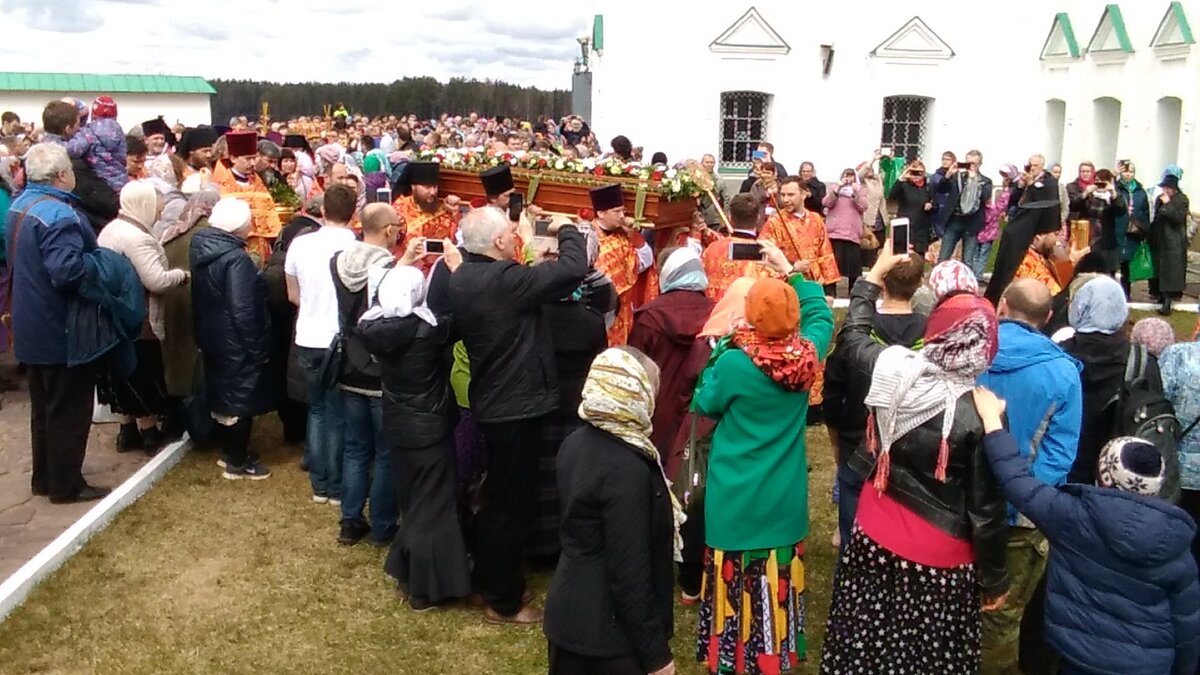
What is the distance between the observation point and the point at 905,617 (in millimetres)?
3742

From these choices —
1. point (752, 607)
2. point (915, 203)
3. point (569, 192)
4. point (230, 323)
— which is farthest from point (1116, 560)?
point (915, 203)

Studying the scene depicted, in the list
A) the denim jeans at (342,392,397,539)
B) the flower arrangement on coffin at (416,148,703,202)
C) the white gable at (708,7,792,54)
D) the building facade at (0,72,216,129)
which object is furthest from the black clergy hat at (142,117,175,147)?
the building facade at (0,72,216,129)

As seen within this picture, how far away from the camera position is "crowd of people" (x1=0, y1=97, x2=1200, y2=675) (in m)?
3.33

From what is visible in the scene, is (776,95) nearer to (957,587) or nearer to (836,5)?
(836,5)

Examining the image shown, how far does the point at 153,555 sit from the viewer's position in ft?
18.7

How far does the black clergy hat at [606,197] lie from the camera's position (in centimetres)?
647

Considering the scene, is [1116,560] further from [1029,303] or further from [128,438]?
[128,438]

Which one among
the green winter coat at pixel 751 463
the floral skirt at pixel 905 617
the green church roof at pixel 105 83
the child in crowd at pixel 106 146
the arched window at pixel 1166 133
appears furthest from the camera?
the green church roof at pixel 105 83

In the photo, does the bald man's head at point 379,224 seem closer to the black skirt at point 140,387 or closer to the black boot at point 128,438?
the black skirt at point 140,387

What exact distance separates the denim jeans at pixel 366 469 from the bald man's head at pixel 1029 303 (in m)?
3.18

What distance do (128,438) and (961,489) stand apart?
582 centimetres

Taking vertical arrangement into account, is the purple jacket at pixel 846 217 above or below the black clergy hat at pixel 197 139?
below

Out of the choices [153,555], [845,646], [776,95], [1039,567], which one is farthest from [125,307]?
[776,95]

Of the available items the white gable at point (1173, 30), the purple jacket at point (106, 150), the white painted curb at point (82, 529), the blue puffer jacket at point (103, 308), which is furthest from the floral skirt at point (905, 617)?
the white gable at point (1173, 30)
